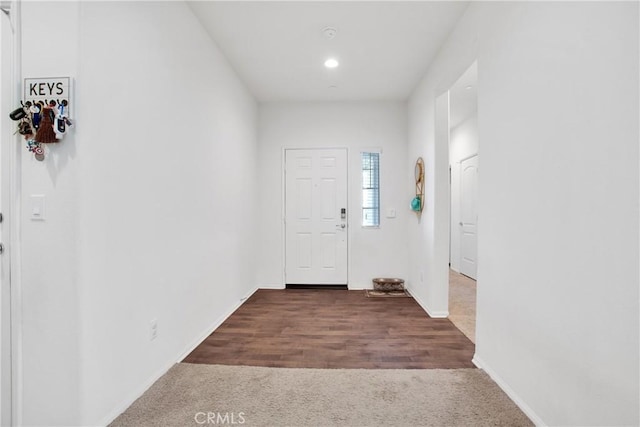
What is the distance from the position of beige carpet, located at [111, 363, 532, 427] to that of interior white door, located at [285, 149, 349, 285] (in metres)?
2.37

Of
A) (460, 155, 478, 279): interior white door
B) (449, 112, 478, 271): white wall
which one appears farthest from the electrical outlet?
(449, 112, 478, 271): white wall

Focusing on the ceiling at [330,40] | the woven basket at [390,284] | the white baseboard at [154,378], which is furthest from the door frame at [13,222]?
the woven basket at [390,284]

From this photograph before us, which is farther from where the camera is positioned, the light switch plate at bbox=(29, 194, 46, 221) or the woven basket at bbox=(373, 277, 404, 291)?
the woven basket at bbox=(373, 277, 404, 291)

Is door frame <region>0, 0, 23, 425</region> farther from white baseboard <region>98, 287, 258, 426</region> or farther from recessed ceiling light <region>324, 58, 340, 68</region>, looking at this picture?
recessed ceiling light <region>324, 58, 340, 68</region>

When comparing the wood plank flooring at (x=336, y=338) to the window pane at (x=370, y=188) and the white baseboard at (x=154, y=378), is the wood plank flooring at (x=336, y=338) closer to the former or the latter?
the white baseboard at (x=154, y=378)

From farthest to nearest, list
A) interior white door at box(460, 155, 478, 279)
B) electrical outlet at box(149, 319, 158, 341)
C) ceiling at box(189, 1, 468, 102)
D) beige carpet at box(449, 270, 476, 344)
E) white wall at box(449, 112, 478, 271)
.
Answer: white wall at box(449, 112, 478, 271)
interior white door at box(460, 155, 478, 279)
beige carpet at box(449, 270, 476, 344)
ceiling at box(189, 1, 468, 102)
electrical outlet at box(149, 319, 158, 341)

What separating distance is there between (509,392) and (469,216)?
3.84m

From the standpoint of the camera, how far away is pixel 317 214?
437 centimetres

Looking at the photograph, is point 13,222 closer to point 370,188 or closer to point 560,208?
point 560,208

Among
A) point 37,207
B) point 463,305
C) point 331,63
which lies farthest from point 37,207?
point 463,305

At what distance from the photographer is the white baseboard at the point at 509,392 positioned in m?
1.51

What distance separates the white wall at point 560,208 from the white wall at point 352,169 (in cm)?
214

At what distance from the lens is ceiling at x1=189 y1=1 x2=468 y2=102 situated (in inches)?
91.8

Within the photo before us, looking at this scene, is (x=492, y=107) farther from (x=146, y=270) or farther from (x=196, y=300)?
(x=196, y=300)
